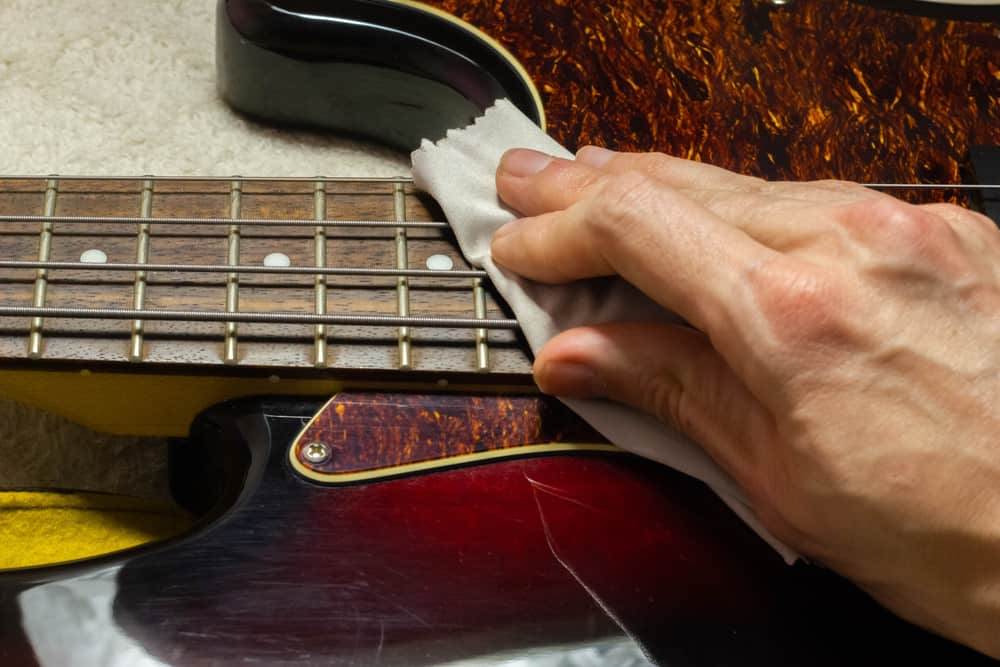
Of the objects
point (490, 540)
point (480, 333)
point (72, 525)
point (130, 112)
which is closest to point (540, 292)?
point (480, 333)

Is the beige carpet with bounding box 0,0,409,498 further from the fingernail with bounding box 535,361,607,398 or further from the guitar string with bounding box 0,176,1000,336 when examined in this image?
the fingernail with bounding box 535,361,607,398

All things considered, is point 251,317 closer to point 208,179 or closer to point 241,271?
point 241,271

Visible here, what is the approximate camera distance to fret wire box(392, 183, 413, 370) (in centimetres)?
61

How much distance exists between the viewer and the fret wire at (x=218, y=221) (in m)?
0.65

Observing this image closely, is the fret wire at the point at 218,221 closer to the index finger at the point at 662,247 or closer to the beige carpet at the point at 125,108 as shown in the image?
the index finger at the point at 662,247

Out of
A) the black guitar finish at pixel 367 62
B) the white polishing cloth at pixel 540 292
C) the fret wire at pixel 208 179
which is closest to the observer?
the white polishing cloth at pixel 540 292

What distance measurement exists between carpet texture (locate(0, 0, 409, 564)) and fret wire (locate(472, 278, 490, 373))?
1.08 feet

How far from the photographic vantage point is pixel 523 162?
2.07ft

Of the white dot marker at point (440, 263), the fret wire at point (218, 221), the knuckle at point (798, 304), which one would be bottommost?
the knuckle at point (798, 304)

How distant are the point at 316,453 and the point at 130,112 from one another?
0.51 m

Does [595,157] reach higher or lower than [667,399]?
higher

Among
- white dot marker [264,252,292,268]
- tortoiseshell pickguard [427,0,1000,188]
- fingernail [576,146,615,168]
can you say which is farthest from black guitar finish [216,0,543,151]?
white dot marker [264,252,292,268]

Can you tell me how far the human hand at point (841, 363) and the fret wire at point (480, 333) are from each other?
0.08 meters

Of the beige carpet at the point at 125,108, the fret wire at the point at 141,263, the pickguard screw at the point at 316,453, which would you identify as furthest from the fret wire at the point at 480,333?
the beige carpet at the point at 125,108
